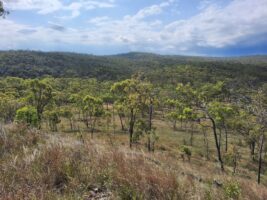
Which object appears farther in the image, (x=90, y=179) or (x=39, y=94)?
(x=39, y=94)

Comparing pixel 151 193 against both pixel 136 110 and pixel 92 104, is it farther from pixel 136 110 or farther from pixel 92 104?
pixel 92 104

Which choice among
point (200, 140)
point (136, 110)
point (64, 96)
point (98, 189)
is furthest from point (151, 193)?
point (64, 96)

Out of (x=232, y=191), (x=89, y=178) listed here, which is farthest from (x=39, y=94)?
(x=232, y=191)

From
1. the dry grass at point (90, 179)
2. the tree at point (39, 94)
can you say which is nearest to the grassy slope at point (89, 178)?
the dry grass at point (90, 179)

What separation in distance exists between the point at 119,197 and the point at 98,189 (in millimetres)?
421

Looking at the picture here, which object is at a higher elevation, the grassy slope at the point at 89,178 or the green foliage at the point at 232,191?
the grassy slope at the point at 89,178

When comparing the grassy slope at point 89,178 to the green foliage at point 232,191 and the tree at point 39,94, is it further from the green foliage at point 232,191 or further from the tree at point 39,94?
the tree at point 39,94

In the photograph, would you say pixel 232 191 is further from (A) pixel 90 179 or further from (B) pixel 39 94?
(B) pixel 39 94

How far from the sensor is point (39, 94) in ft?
154

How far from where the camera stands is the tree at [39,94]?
45.1 meters

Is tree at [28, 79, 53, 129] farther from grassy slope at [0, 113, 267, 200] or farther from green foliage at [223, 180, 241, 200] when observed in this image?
green foliage at [223, 180, 241, 200]

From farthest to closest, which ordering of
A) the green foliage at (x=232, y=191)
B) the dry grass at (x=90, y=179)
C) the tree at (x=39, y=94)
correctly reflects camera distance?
the tree at (x=39, y=94) < the green foliage at (x=232, y=191) < the dry grass at (x=90, y=179)

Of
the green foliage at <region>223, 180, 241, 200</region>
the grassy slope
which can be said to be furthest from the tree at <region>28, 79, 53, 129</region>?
the green foliage at <region>223, 180, 241, 200</region>

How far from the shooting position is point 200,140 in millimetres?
57844
